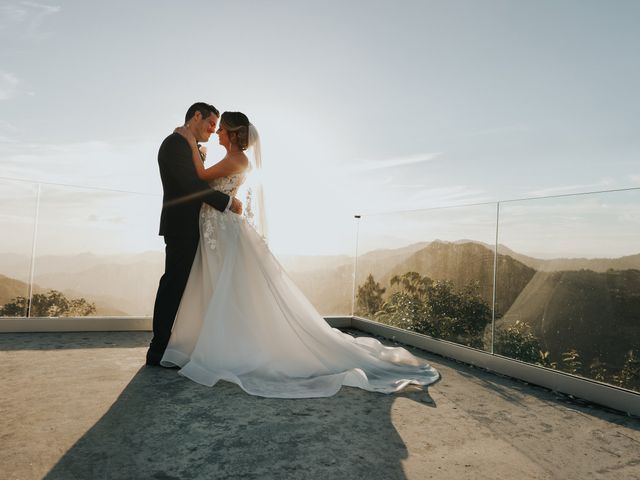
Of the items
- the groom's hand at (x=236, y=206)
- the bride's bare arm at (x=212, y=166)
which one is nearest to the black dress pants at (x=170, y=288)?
the groom's hand at (x=236, y=206)

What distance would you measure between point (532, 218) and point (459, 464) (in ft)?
8.25

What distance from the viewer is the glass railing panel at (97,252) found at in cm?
453

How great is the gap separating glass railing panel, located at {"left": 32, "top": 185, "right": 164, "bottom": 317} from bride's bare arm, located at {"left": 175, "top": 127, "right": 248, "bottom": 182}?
1.77 m

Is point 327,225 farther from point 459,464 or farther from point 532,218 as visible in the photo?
point 459,464

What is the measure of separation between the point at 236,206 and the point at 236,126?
62 cm

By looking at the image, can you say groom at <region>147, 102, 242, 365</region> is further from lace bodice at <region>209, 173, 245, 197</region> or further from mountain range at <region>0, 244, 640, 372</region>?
mountain range at <region>0, 244, 640, 372</region>

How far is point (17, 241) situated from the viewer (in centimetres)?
465

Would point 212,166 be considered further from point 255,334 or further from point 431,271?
point 431,271

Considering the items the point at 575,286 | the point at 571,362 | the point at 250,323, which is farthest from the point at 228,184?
the point at 575,286

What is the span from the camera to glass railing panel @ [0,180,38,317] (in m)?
4.26

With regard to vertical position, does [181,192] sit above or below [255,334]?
above

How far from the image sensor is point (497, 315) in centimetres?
376

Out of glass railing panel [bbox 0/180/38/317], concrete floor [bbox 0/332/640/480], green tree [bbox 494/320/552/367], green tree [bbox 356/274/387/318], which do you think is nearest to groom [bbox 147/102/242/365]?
concrete floor [bbox 0/332/640/480]

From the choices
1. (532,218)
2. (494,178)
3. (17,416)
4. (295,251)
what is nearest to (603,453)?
(532,218)
